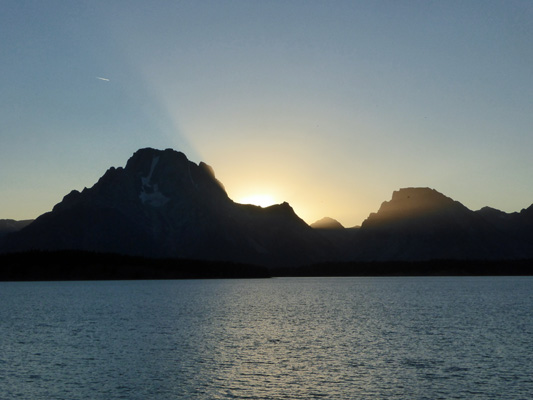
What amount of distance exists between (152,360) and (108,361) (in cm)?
525

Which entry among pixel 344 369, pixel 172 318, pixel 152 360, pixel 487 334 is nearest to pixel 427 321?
pixel 487 334

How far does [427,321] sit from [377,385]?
72.5 metres

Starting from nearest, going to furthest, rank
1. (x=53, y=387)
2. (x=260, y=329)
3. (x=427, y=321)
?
(x=53, y=387) < (x=260, y=329) < (x=427, y=321)

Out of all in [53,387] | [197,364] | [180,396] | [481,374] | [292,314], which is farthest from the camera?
[292,314]

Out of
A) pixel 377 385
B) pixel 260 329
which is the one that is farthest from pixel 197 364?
pixel 260 329

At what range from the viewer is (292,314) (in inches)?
5650

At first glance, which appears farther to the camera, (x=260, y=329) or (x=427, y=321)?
(x=427, y=321)

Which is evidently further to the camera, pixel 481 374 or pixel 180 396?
pixel 481 374

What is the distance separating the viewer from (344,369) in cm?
6356

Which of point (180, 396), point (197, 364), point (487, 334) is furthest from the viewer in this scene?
point (487, 334)

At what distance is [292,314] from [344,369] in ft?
264

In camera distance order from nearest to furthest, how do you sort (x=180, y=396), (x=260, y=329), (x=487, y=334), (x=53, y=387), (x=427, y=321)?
(x=180, y=396) < (x=53, y=387) < (x=487, y=334) < (x=260, y=329) < (x=427, y=321)

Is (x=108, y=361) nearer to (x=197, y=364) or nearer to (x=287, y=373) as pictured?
(x=197, y=364)

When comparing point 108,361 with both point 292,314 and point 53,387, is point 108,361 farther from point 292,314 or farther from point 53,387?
point 292,314
